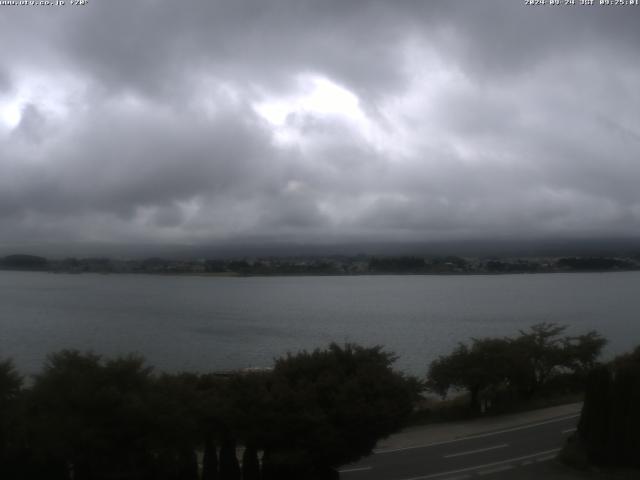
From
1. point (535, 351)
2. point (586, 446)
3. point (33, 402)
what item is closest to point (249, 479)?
point (33, 402)

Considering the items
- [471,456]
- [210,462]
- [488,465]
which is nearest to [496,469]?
[488,465]

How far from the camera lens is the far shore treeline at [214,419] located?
42.4 feet

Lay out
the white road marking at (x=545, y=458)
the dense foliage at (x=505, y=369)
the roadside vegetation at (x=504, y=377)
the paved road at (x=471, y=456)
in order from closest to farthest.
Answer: the paved road at (x=471, y=456) < the white road marking at (x=545, y=458) < the roadside vegetation at (x=504, y=377) < the dense foliage at (x=505, y=369)

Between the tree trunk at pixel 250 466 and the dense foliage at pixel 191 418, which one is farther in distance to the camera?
the tree trunk at pixel 250 466

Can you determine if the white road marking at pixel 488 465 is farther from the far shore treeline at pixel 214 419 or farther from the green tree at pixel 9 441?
the green tree at pixel 9 441

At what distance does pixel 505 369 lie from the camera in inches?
1246

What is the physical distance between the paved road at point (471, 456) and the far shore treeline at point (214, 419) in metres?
2.07

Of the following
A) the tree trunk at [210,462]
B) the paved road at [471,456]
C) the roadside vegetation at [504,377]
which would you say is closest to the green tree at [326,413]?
the tree trunk at [210,462]

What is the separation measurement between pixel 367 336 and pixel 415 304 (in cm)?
4541

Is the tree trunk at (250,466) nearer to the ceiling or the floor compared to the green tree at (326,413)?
nearer to the floor

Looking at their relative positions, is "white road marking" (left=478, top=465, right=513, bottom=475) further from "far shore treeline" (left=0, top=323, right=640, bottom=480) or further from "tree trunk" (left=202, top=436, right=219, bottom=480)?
"tree trunk" (left=202, top=436, right=219, bottom=480)

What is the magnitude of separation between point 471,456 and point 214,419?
922 centimetres

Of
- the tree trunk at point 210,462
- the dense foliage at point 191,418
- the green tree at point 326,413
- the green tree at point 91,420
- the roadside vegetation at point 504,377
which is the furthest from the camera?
the roadside vegetation at point 504,377

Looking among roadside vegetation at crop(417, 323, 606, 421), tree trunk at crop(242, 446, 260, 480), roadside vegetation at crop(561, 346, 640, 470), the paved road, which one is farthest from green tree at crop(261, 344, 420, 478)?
roadside vegetation at crop(417, 323, 606, 421)
